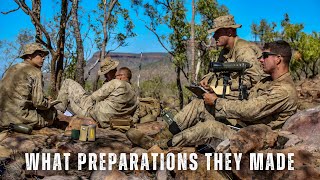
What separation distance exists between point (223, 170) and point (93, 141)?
7.08 feet

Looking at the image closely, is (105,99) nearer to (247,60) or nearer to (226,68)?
(247,60)

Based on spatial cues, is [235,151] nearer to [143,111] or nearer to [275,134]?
[275,134]

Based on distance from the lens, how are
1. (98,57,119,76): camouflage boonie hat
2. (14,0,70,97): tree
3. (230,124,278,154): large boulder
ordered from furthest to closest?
(14,0,70,97): tree < (98,57,119,76): camouflage boonie hat < (230,124,278,154): large boulder

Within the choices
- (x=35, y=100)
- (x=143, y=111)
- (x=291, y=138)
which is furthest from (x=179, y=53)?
(x=291, y=138)

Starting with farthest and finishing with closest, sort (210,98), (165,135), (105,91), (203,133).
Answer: (105,91), (165,135), (210,98), (203,133)

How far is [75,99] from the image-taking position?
7961mm

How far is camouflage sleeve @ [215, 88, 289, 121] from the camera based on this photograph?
4801mm

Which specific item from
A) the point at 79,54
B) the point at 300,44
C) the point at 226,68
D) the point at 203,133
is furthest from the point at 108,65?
the point at 300,44

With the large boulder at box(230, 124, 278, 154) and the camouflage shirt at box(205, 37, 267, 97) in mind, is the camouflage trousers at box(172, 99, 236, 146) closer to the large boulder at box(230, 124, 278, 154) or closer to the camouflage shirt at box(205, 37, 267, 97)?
the large boulder at box(230, 124, 278, 154)

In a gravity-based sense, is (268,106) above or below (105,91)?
below

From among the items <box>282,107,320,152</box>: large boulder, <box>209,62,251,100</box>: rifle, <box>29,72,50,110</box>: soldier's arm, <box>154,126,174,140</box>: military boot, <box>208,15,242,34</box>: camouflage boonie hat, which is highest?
<box>208,15,242,34</box>: camouflage boonie hat

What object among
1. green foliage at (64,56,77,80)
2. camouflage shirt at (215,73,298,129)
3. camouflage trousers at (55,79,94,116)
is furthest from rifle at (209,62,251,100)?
green foliage at (64,56,77,80)

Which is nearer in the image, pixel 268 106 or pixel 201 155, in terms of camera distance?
pixel 201 155

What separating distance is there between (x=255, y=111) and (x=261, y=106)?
0.09 m
